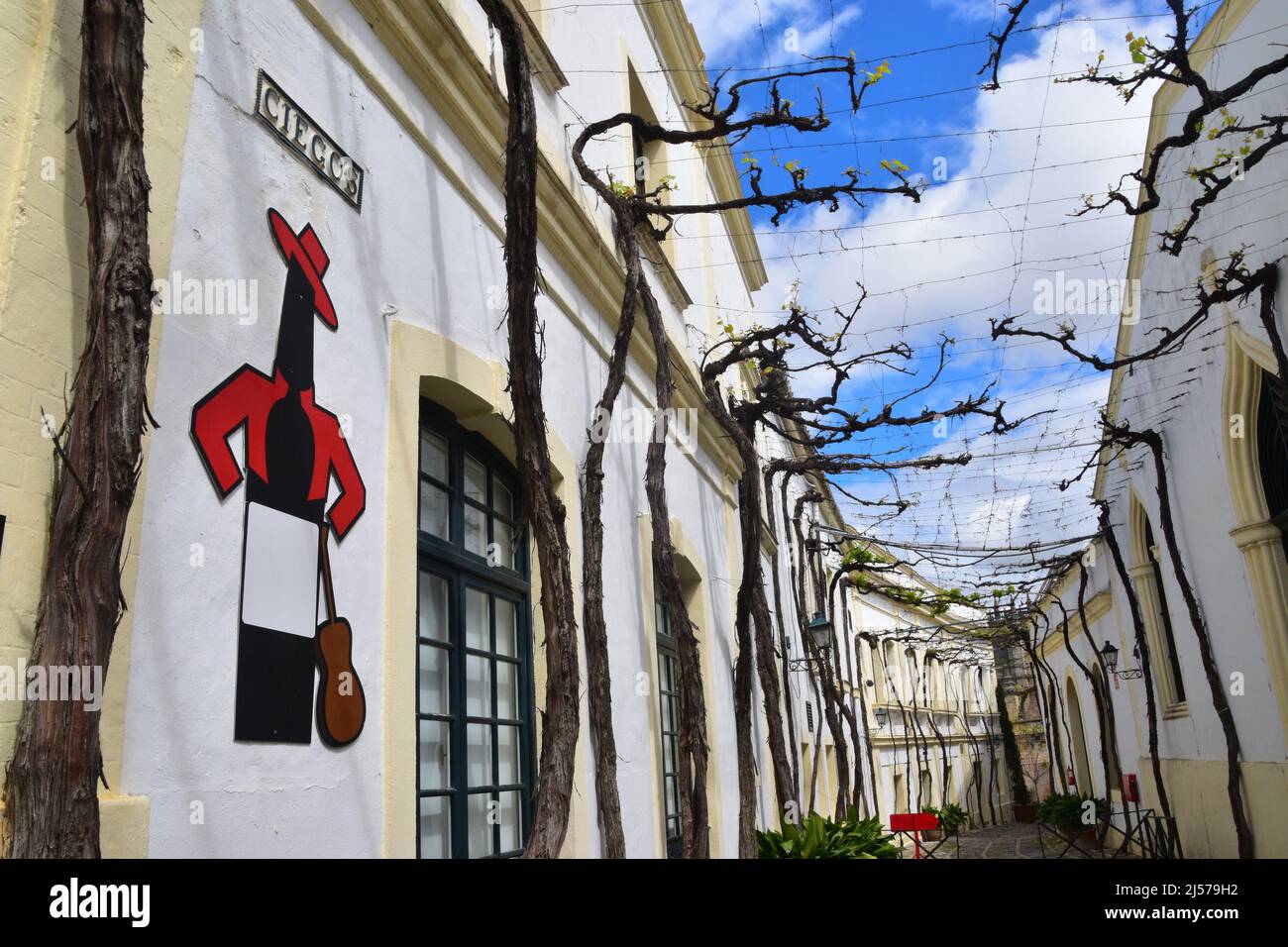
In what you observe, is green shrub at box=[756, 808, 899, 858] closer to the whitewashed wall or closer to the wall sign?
the whitewashed wall

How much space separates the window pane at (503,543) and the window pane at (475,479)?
174mm

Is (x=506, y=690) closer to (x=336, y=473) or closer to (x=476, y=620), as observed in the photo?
(x=476, y=620)

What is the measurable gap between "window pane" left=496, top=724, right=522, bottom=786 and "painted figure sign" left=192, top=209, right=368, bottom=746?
5.18 ft

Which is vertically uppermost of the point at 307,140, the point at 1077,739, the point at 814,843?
the point at 307,140

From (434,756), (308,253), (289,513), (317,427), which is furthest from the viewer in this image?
(434,756)

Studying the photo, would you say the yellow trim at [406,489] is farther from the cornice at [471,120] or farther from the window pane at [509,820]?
the cornice at [471,120]

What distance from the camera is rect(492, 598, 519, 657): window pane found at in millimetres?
5129

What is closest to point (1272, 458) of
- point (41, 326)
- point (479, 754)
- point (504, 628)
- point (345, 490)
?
point (504, 628)

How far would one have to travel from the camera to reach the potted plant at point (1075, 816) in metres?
19.0

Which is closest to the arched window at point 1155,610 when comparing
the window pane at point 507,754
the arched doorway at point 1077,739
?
the arched doorway at point 1077,739

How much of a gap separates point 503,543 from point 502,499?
0.26 meters

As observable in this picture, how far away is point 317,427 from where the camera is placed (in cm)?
342

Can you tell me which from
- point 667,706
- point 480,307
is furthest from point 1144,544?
point 480,307

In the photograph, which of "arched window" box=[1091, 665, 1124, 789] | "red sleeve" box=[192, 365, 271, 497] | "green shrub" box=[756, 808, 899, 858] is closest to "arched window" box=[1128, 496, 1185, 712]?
"arched window" box=[1091, 665, 1124, 789]
